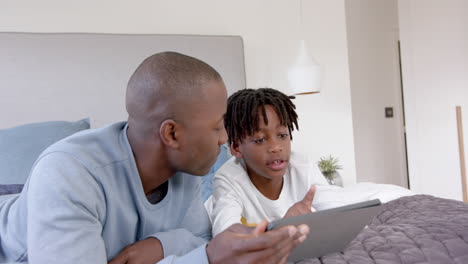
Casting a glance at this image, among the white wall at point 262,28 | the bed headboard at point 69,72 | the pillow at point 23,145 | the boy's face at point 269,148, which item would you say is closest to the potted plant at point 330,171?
the white wall at point 262,28

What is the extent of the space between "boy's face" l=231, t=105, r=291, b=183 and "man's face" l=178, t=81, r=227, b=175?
0.44 m

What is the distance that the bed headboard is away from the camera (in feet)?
7.02

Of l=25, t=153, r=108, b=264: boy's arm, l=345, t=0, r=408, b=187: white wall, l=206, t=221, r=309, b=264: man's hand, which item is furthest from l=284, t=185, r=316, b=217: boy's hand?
l=345, t=0, r=408, b=187: white wall

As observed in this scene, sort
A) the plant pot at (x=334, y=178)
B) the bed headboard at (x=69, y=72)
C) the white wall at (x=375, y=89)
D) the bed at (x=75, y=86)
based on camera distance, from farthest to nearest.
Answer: the white wall at (x=375, y=89), the plant pot at (x=334, y=178), the bed headboard at (x=69, y=72), the bed at (x=75, y=86)

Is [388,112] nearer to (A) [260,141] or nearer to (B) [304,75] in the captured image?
(B) [304,75]

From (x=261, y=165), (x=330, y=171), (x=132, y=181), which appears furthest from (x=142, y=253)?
(x=330, y=171)

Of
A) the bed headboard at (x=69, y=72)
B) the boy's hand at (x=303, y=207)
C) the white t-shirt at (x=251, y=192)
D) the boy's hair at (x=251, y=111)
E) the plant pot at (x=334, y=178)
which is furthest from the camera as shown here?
the plant pot at (x=334, y=178)

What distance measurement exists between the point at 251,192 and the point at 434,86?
2.80 metres

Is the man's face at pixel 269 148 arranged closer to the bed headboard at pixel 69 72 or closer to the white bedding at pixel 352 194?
the white bedding at pixel 352 194

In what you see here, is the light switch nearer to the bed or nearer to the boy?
the bed

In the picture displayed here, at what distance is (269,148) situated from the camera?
4.43 feet

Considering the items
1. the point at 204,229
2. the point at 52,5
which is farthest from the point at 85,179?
the point at 52,5

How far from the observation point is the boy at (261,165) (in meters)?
1.35

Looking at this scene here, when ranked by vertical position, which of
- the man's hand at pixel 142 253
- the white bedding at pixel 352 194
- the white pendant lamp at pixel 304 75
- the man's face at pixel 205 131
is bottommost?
the white bedding at pixel 352 194
